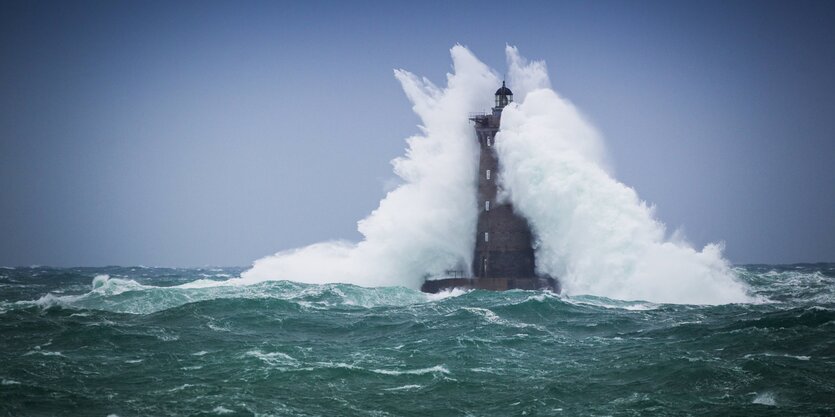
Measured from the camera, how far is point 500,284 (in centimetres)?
4184

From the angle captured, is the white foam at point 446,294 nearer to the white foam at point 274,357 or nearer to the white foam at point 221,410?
the white foam at point 274,357

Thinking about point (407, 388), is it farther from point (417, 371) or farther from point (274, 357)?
point (274, 357)

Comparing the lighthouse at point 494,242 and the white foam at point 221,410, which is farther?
the lighthouse at point 494,242

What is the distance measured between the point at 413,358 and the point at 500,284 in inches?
739

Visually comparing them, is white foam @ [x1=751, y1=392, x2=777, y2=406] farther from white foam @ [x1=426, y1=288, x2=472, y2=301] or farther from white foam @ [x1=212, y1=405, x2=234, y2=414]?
white foam @ [x1=426, y1=288, x2=472, y2=301]

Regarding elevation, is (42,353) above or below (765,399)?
above

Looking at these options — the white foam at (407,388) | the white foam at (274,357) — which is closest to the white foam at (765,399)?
the white foam at (407,388)

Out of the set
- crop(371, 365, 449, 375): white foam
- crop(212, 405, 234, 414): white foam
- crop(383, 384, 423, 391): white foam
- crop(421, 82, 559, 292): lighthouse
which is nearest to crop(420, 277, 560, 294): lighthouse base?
crop(421, 82, 559, 292): lighthouse

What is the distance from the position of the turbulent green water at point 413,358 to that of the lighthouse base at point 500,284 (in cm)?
625

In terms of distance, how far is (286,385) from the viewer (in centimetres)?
2053

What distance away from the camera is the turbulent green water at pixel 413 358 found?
18688 mm

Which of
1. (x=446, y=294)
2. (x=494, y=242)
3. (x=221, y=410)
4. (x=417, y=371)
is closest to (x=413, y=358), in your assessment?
(x=417, y=371)

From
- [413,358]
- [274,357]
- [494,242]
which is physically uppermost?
[494,242]

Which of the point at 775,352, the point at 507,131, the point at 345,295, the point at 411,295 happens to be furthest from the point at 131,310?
the point at 775,352
